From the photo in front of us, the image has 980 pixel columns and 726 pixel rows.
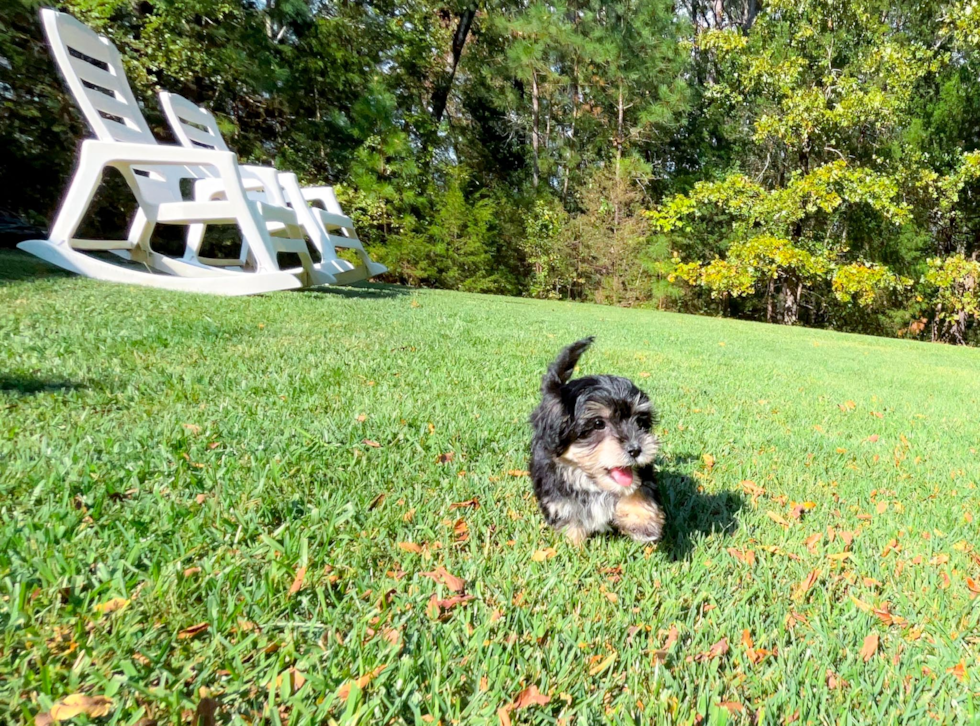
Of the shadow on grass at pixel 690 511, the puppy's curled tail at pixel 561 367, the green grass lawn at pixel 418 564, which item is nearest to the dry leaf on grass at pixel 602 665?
the green grass lawn at pixel 418 564

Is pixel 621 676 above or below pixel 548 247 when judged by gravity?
below

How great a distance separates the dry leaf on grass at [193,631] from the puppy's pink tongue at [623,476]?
56.0 inches

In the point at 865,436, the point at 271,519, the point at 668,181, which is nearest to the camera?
the point at 271,519

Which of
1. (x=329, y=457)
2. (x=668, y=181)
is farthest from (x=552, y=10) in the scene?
(x=329, y=457)

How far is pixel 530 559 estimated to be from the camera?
6.93 feet

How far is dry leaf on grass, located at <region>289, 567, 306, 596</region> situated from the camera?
1.69 meters

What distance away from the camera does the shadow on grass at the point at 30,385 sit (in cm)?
303

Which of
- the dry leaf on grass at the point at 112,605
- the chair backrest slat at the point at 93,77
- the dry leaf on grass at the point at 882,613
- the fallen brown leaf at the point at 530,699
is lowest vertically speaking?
the fallen brown leaf at the point at 530,699

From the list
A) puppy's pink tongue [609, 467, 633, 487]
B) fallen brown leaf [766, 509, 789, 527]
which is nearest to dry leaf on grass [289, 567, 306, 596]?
puppy's pink tongue [609, 467, 633, 487]

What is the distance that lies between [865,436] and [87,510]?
5.12 metres

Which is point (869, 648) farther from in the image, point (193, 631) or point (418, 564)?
point (193, 631)

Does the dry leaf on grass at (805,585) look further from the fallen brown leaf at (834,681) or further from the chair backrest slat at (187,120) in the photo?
the chair backrest slat at (187,120)

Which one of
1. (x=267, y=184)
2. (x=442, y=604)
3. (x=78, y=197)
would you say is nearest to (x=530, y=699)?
(x=442, y=604)

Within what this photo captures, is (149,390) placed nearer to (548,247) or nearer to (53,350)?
(53,350)
